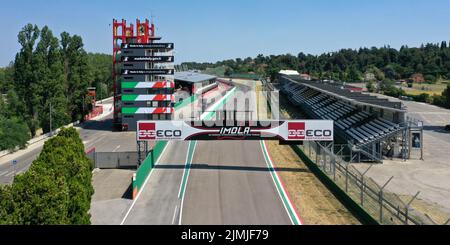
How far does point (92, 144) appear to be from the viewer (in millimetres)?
53500

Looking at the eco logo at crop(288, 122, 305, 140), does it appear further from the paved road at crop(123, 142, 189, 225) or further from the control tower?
the control tower

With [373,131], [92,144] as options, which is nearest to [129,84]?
[92,144]

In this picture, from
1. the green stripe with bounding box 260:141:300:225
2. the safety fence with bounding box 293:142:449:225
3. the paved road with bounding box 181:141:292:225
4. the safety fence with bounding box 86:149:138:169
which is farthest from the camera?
the safety fence with bounding box 86:149:138:169

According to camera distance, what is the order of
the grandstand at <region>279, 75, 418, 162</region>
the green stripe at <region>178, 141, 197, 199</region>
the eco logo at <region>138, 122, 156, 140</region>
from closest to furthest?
the green stripe at <region>178, 141, 197, 199</region> < the eco logo at <region>138, 122, 156, 140</region> < the grandstand at <region>279, 75, 418, 162</region>

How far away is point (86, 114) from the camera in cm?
7944

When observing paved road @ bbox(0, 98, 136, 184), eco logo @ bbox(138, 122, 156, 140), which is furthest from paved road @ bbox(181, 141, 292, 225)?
paved road @ bbox(0, 98, 136, 184)

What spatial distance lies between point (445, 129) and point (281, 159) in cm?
3131

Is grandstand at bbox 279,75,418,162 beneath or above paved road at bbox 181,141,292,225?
above

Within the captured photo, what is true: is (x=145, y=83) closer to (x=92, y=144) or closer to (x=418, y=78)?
(x=92, y=144)

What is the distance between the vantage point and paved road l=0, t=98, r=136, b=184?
134 feet

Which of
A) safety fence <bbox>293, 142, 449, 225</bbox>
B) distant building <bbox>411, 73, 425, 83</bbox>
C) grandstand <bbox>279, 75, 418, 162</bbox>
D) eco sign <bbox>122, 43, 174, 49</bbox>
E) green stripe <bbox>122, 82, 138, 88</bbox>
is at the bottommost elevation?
safety fence <bbox>293, 142, 449, 225</bbox>
